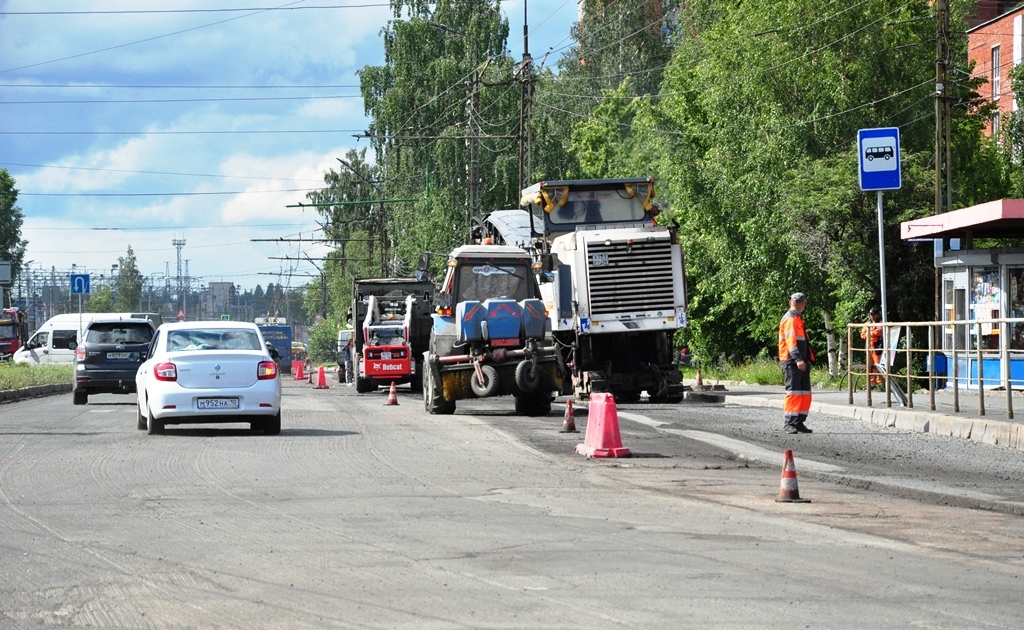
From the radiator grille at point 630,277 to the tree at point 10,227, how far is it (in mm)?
90593

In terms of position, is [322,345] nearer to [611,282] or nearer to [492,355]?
[611,282]

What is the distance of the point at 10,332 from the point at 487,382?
56.7 metres

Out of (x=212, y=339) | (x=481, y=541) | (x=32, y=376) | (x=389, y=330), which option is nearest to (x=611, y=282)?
(x=212, y=339)

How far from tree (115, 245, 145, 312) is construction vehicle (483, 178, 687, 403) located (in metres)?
169

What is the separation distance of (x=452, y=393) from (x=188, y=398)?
22.4 ft

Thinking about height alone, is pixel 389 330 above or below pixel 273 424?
above

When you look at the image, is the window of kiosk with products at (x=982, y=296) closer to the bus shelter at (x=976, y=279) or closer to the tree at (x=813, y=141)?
the bus shelter at (x=976, y=279)

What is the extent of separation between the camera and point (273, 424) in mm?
19406

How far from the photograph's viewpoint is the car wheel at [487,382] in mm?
24281

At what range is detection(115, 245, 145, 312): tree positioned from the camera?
19312 centimetres

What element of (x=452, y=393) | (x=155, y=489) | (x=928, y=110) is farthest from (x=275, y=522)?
(x=928, y=110)

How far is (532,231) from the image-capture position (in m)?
29.8

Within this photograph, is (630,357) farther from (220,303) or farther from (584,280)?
(220,303)

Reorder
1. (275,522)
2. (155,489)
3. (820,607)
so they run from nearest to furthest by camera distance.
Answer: (820,607), (275,522), (155,489)
